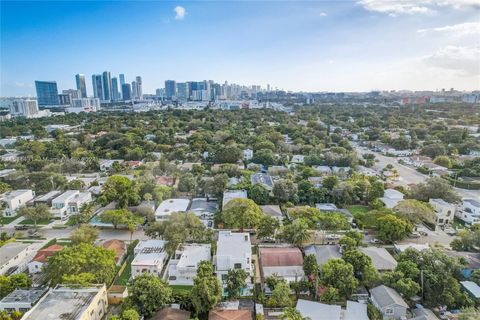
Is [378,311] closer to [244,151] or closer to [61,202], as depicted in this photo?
[61,202]

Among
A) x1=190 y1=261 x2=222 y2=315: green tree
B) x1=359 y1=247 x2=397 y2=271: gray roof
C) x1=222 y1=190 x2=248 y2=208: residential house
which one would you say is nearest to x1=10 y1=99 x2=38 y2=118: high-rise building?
x1=222 y1=190 x2=248 y2=208: residential house

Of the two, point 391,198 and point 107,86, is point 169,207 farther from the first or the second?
point 107,86

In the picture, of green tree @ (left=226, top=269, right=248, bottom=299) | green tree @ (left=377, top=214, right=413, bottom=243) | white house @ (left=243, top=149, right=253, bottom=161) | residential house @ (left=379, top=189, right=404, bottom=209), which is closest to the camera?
green tree @ (left=226, top=269, right=248, bottom=299)

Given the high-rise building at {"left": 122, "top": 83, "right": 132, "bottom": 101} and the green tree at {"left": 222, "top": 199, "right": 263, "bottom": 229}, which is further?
the high-rise building at {"left": 122, "top": 83, "right": 132, "bottom": 101}

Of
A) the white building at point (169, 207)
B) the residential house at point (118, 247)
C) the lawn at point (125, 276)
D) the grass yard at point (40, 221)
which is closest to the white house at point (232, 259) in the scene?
the lawn at point (125, 276)

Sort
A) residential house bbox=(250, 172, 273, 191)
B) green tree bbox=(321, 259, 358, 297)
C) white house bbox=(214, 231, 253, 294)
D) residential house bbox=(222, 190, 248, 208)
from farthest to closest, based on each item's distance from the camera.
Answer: residential house bbox=(250, 172, 273, 191) < residential house bbox=(222, 190, 248, 208) < white house bbox=(214, 231, 253, 294) < green tree bbox=(321, 259, 358, 297)

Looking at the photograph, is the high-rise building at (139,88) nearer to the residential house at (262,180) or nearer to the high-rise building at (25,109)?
the high-rise building at (25,109)

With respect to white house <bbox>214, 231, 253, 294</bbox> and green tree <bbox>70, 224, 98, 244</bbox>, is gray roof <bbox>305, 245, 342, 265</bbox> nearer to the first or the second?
white house <bbox>214, 231, 253, 294</bbox>

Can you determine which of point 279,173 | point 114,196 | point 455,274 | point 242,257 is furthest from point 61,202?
point 455,274
